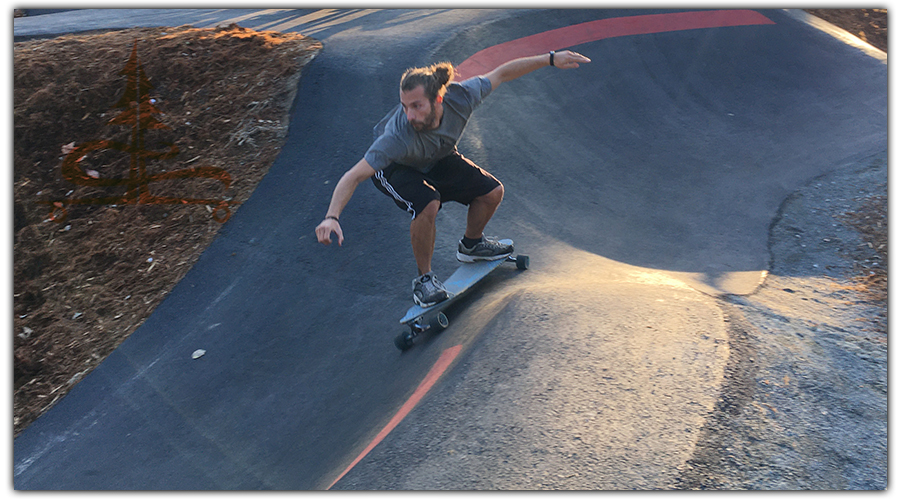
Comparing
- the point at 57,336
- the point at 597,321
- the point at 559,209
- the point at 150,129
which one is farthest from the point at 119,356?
the point at 559,209

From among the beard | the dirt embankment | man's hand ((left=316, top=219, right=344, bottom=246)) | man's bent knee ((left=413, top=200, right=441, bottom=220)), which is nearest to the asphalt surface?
the dirt embankment

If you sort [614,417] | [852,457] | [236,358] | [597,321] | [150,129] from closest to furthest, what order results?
[852,457] < [614,417] < [597,321] < [236,358] < [150,129]

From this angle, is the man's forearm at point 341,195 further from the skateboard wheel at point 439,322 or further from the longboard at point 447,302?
the skateboard wheel at point 439,322

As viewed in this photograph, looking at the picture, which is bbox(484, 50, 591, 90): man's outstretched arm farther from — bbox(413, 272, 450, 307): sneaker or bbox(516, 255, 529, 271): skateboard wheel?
bbox(413, 272, 450, 307): sneaker

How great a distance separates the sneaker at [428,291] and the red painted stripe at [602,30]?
488 centimetres

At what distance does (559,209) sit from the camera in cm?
666

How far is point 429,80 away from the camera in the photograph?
3.99 meters

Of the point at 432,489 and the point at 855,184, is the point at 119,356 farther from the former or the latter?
the point at 855,184

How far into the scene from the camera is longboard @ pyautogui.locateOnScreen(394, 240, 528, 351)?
459 centimetres

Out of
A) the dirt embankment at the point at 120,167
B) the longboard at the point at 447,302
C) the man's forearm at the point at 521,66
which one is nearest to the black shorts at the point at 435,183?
the longboard at the point at 447,302

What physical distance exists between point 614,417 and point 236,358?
332cm

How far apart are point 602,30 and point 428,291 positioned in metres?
8.00

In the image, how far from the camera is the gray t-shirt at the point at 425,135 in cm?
407

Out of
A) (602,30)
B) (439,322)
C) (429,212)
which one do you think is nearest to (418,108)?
(429,212)
